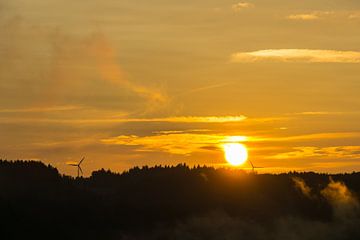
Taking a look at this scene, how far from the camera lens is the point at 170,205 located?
147 m

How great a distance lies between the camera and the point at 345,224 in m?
174

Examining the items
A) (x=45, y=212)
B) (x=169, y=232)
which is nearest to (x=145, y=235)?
(x=169, y=232)

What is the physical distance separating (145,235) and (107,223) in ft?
15.6

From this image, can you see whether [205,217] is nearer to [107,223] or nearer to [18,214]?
[107,223]

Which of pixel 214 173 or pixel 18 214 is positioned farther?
pixel 214 173

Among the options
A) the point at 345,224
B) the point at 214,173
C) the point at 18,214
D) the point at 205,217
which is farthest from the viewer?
the point at 345,224

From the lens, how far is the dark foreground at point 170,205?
132875 millimetres

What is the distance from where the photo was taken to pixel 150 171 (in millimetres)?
158000

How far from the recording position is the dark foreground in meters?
133

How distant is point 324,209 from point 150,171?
28885 millimetres

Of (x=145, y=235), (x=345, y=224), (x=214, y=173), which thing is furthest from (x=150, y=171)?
(x=345, y=224)

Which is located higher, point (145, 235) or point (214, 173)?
point (214, 173)

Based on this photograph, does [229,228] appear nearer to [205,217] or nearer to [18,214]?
[205,217]

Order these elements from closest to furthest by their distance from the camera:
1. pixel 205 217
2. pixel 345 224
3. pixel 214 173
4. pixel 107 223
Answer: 1. pixel 107 223
2. pixel 205 217
3. pixel 214 173
4. pixel 345 224
